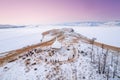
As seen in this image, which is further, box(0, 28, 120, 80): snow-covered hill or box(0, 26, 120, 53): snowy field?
box(0, 26, 120, 53): snowy field

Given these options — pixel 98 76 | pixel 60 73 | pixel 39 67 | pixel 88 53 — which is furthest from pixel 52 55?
pixel 98 76

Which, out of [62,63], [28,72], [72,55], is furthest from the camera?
[72,55]

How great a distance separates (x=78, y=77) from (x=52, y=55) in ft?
27.4

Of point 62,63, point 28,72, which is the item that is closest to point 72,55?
point 62,63

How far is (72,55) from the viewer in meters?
25.3

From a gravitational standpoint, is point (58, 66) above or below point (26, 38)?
below

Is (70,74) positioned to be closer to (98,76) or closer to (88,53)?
(98,76)

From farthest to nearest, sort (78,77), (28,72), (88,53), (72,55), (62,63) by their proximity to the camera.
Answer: (88,53) → (72,55) → (62,63) → (28,72) → (78,77)

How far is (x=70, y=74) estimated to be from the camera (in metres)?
19.5

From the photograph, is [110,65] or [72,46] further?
[72,46]

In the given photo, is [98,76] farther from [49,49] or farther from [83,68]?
[49,49]

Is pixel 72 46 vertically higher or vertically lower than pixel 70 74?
higher

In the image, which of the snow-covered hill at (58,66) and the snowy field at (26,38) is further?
the snowy field at (26,38)

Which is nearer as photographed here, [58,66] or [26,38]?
[58,66]
